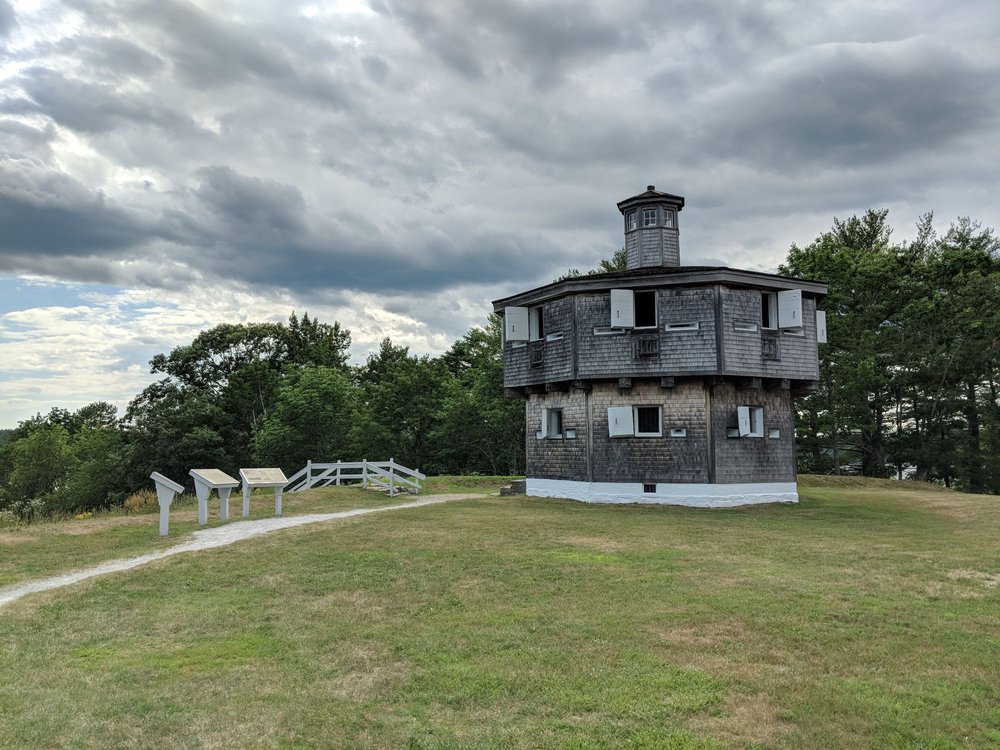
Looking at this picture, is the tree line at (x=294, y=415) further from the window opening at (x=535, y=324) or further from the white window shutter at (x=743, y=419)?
the white window shutter at (x=743, y=419)

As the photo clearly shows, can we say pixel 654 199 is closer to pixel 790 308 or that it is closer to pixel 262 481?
pixel 790 308

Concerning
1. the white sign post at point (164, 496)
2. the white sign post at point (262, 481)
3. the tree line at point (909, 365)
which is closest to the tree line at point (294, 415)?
the tree line at point (909, 365)

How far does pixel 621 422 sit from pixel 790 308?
687 centimetres

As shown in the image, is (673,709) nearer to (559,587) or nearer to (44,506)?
(559,587)

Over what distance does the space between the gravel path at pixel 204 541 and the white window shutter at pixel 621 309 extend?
851 cm

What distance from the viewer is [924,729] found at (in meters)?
5.30

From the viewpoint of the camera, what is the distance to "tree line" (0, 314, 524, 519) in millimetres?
48875

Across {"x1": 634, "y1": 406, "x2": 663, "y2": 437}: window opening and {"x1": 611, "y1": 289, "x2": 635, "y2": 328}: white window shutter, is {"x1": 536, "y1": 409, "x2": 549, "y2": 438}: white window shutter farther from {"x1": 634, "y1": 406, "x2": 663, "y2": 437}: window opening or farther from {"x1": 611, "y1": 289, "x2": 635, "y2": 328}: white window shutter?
{"x1": 611, "y1": 289, "x2": 635, "y2": 328}: white window shutter

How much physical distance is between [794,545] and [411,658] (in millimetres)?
9782

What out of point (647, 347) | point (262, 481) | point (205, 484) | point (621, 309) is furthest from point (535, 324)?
point (205, 484)

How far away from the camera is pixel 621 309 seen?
76.1 feet

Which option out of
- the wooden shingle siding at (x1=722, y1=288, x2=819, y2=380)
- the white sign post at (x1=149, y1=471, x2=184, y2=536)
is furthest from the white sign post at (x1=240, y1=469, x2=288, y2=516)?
the wooden shingle siding at (x1=722, y1=288, x2=819, y2=380)

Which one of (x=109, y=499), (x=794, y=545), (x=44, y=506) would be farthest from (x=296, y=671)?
(x=44, y=506)

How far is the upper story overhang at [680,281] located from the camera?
2300 cm
